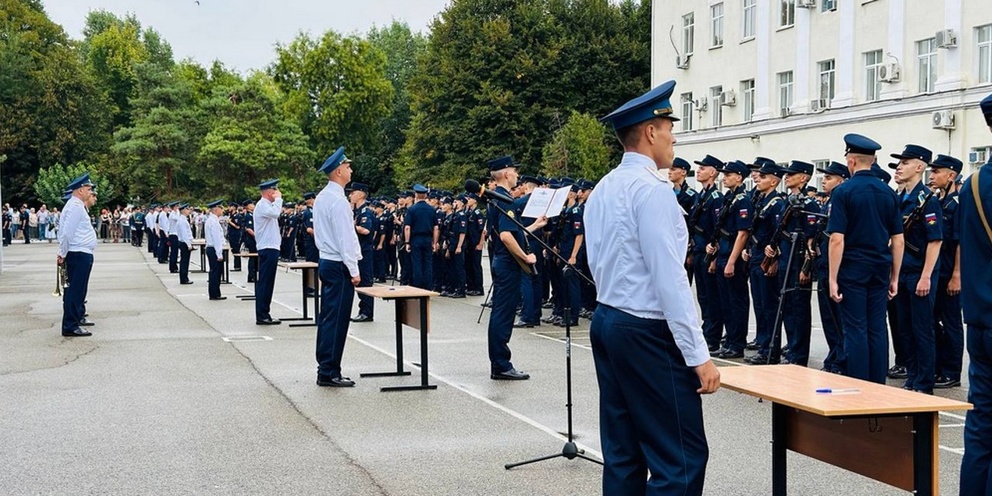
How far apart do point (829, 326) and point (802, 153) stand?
24783 mm

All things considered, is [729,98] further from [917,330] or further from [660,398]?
[660,398]

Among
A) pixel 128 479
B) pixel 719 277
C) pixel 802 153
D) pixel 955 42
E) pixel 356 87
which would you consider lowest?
pixel 128 479

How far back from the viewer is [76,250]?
1608 cm

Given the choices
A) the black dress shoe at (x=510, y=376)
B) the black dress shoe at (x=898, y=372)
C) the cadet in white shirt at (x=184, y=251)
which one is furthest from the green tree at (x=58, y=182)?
the black dress shoe at (x=898, y=372)

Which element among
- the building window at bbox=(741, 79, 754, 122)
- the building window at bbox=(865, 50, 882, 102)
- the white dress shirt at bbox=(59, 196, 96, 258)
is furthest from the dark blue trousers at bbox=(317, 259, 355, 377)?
the building window at bbox=(741, 79, 754, 122)

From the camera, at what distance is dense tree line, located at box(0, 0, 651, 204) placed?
56.2 meters

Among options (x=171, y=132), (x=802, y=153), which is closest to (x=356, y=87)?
(x=171, y=132)

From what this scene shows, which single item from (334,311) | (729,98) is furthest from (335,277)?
(729,98)

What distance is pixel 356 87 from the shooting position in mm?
84812

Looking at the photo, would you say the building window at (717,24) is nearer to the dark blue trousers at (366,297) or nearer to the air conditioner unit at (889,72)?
the air conditioner unit at (889,72)

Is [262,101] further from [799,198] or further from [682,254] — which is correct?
[682,254]

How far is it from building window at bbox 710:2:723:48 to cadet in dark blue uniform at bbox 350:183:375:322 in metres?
23.9

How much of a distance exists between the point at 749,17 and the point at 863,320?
3169 centimetres

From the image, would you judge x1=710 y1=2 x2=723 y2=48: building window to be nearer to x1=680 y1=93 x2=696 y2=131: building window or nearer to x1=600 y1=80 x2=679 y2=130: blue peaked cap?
x1=680 y1=93 x2=696 y2=131: building window
